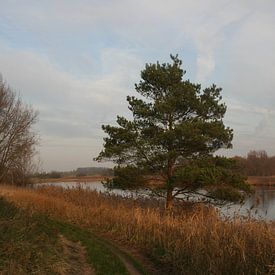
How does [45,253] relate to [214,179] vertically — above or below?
below

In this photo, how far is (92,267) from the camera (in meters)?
10.7

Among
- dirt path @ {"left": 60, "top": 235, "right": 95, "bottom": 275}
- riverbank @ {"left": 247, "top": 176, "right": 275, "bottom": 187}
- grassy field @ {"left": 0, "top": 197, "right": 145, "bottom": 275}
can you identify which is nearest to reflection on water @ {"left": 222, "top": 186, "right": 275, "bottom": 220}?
grassy field @ {"left": 0, "top": 197, "right": 145, "bottom": 275}

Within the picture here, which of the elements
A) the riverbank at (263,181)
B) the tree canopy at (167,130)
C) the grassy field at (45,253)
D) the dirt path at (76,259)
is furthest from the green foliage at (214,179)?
the riverbank at (263,181)

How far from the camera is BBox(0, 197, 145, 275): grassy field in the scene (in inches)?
328

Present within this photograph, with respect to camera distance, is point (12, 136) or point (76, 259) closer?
point (76, 259)

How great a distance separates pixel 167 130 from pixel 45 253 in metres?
11.6

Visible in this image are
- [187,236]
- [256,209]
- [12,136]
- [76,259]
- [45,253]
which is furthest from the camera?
[12,136]

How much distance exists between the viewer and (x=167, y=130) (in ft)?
66.7

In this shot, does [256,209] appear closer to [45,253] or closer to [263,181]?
[45,253]

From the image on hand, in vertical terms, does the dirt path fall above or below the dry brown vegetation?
below

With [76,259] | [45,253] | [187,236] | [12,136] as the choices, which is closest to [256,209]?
[187,236]

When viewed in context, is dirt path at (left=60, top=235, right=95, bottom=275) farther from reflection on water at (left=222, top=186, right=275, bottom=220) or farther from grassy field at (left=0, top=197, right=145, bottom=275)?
reflection on water at (left=222, top=186, right=275, bottom=220)

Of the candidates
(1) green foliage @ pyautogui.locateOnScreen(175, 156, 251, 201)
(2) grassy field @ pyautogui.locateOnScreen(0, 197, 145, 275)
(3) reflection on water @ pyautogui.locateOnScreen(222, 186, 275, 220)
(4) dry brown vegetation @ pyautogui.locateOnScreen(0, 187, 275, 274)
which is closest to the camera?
(2) grassy field @ pyautogui.locateOnScreen(0, 197, 145, 275)

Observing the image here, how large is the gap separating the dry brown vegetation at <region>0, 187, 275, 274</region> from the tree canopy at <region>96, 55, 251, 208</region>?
188cm
